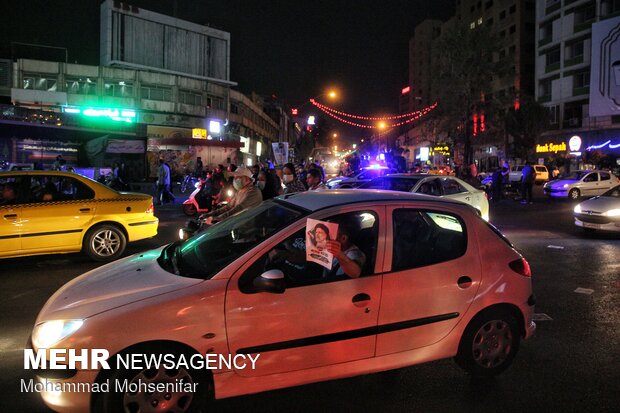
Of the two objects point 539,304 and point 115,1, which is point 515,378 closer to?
point 539,304

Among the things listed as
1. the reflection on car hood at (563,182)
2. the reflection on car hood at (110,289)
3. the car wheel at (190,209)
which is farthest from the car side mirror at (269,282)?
the reflection on car hood at (563,182)

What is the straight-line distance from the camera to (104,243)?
29.5 ft

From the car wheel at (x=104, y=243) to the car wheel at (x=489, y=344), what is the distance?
269 inches

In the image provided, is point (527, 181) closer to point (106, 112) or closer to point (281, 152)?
point (281, 152)

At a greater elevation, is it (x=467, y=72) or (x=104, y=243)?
(x=467, y=72)

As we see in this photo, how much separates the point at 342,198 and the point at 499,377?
6.94 ft

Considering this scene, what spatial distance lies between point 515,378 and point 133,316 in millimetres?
3250

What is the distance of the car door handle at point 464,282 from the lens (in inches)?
160

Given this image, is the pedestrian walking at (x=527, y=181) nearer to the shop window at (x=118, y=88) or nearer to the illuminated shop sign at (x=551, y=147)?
the illuminated shop sign at (x=551, y=147)

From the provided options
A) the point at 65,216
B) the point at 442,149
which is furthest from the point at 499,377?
the point at 442,149

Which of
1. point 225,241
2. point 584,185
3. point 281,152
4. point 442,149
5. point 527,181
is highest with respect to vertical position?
point 442,149

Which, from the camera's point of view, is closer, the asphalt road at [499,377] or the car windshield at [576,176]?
the asphalt road at [499,377]

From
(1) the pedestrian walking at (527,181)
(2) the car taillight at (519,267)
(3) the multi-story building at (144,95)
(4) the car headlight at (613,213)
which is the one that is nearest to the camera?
(2) the car taillight at (519,267)

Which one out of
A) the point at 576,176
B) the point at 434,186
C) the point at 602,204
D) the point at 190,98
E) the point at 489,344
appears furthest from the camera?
the point at 190,98
